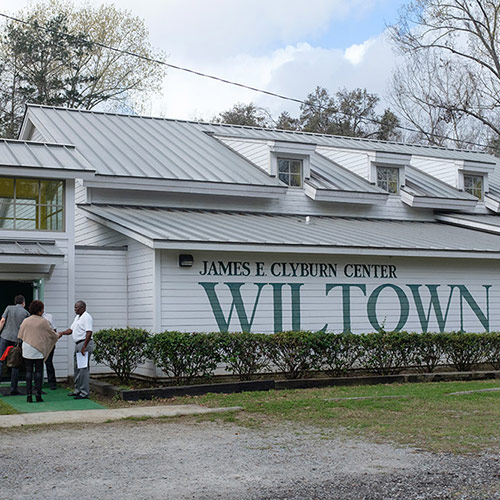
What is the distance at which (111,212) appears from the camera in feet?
61.3

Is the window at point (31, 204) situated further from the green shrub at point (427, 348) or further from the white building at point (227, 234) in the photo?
the green shrub at point (427, 348)

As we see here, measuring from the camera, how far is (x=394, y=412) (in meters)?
11.8

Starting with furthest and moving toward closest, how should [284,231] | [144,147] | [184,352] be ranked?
[144,147] → [284,231] → [184,352]

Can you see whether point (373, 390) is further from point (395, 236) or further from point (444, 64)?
point (444, 64)

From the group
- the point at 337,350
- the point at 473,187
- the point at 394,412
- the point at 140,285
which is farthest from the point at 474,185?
the point at 394,412

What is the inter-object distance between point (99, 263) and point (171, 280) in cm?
206

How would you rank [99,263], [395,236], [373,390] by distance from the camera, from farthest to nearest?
[395,236]
[99,263]
[373,390]

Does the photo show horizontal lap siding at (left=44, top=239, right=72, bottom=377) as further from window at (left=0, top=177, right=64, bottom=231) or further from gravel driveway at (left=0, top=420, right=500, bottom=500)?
gravel driveway at (left=0, top=420, right=500, bottom=500)

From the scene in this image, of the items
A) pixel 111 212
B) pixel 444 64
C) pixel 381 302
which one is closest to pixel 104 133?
pixel 111 212

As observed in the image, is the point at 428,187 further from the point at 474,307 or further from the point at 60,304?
the point at 60,304

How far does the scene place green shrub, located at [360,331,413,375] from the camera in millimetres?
16406

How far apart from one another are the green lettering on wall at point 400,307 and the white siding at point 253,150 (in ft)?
19.1

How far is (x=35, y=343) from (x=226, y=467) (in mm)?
6211

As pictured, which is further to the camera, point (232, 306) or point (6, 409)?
point (232, 306)
